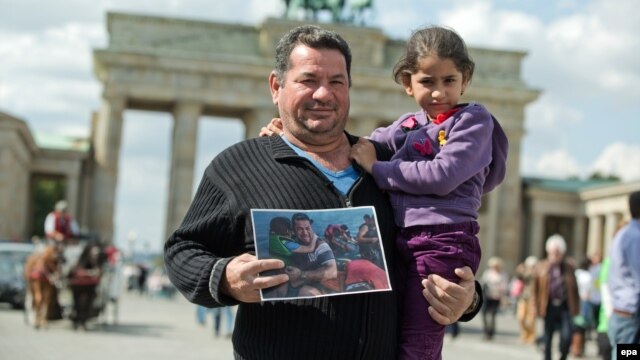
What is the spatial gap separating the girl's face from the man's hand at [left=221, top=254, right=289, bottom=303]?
1189 millimetres

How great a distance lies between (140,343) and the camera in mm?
19188

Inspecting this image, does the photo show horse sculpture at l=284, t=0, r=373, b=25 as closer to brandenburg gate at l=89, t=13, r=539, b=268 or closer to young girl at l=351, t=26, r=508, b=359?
brandenburg gate at l=89, t=13, r=539, b=268

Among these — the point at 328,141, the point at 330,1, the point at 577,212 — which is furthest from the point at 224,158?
the point at 577,212

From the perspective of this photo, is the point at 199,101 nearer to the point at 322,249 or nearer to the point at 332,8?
the point at 332,8

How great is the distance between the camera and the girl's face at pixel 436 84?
16.6 feet

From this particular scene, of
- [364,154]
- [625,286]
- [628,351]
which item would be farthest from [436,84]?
[625,286]

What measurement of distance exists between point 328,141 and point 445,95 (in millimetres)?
585

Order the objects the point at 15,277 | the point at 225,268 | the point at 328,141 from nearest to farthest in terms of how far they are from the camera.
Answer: the point at 225,268, the point at 328,141, the point at 15,277

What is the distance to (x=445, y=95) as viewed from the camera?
5.09 metres

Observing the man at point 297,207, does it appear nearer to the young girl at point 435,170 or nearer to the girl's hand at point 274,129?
the young girl at point 435,170

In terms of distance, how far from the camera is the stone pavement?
1641 centimetres

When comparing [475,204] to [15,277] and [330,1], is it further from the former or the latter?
[330,1]

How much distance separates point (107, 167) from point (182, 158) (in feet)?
14.9

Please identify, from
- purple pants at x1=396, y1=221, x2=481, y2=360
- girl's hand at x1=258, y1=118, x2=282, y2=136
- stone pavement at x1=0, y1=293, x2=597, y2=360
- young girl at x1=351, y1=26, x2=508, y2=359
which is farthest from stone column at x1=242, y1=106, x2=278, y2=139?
purple pants at x1=396, y1=221, x2=481, y2=360
